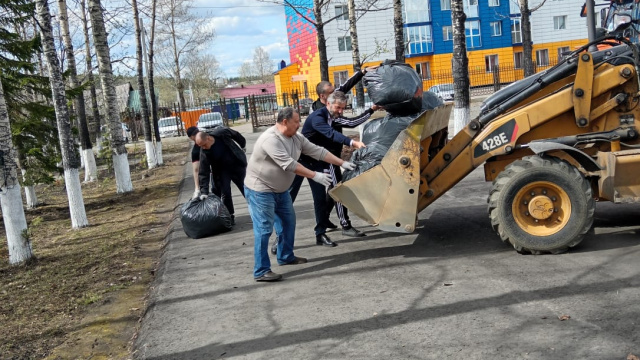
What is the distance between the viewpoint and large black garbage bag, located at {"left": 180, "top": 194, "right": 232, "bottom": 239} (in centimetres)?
848

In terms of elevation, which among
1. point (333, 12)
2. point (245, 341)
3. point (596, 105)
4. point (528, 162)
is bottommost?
point (245, 341)

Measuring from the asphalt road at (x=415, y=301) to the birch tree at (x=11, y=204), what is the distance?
2276 mm

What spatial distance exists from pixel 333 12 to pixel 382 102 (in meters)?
44.6

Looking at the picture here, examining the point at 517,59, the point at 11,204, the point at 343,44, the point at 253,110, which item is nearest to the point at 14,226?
the point at 11,204

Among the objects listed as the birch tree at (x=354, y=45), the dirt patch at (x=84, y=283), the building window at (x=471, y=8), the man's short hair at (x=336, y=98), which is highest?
the building window at (x=471, y=8)

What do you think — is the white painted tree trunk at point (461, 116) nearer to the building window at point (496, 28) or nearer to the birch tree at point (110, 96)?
the birch tree at point (110, 96)

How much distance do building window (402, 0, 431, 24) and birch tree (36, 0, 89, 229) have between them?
44.4m

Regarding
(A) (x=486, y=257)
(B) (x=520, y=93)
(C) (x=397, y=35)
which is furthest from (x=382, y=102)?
(C) (x=397, y=35)

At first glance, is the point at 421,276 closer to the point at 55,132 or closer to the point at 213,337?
the point at 213,337

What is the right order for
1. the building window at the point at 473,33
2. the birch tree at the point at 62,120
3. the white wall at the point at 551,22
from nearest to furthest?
the birch tree at the point at 62,120, the building window at the point at 473,33, the white wall at the point at 551,22

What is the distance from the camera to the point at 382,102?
676 cm

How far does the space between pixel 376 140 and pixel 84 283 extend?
384 centimetres

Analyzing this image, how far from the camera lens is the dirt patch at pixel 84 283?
5.20 m

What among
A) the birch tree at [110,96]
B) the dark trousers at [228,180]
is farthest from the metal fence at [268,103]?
the dark trousers at [228,180]
